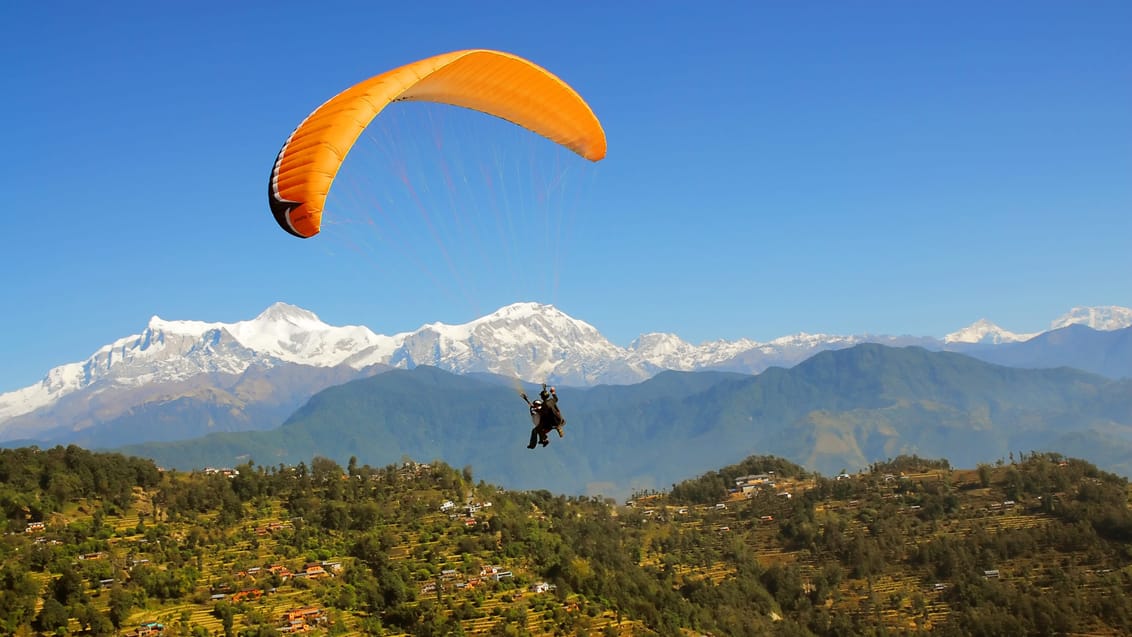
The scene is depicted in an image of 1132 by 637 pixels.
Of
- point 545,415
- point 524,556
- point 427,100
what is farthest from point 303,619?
point 427,100

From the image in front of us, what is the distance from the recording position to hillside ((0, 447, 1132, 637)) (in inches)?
2223

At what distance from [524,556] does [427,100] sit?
48.4m

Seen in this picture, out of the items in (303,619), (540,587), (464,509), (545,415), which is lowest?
(540,587)

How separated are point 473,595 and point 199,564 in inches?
641

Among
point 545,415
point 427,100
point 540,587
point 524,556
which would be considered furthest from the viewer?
point 524,556

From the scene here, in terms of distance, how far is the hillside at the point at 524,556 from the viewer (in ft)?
185

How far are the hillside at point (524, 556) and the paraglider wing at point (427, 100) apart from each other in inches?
1332

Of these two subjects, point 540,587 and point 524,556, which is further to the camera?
point 524,556

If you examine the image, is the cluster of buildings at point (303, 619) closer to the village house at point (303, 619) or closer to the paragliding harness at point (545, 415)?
the village house at point (303, 619)

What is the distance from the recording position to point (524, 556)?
7119 centimetres

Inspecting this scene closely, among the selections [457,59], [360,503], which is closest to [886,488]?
[360,503]

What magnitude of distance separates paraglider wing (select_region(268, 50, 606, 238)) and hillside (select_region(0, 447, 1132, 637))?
111ft

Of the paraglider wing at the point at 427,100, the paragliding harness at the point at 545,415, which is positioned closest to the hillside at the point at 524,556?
the paragliding harness at the point at 545,415

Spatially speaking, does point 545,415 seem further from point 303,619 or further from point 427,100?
point 303,619
